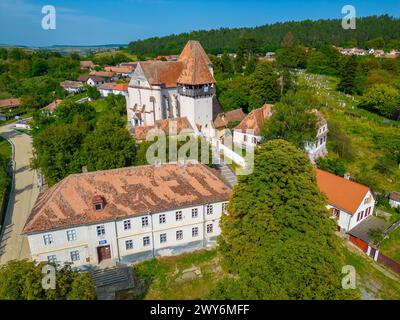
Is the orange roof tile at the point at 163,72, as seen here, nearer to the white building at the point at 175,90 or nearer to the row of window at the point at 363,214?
→ the white building at the point at 175,90

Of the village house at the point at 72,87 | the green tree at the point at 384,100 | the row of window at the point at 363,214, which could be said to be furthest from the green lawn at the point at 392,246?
the village house at the point at 72,87

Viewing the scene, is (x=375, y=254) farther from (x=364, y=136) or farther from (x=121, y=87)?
(x=121, y=87)

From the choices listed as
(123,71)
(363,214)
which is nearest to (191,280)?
(363,214)

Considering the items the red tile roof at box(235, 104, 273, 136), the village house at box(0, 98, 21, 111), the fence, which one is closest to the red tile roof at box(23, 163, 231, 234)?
the fence

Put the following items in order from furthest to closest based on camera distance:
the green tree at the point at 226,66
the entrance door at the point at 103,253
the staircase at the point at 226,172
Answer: the green tree at the point at 226,66
the staircase at the point at 226,172
the entrance door at the point at 103,253
